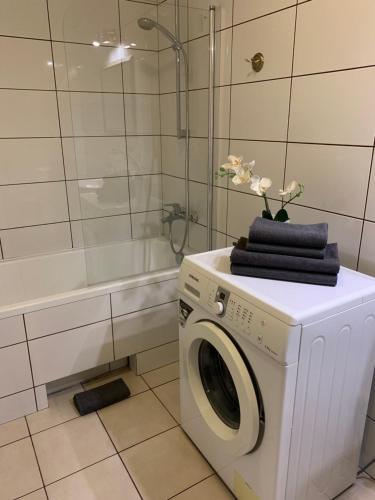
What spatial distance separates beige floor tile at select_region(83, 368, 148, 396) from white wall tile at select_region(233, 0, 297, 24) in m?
1.82

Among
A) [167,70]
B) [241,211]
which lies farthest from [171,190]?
[167,70]

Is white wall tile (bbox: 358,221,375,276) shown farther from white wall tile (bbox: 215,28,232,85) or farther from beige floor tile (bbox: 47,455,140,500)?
beige floor tile (bbox: 47,455,140,500)

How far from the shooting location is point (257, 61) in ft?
5.32

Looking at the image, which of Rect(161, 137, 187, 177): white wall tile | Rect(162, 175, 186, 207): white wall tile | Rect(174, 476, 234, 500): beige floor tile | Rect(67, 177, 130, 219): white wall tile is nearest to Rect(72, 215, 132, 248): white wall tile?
Rect(67, 177, 130, 219): white wall tile

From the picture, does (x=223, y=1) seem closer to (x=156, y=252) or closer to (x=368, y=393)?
(x=156, y=252)

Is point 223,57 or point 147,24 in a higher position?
point 147,24

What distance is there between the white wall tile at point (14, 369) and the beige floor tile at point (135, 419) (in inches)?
15.3

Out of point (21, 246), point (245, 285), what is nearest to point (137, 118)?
point (21, 246)

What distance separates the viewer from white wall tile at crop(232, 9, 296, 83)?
4.82 ft

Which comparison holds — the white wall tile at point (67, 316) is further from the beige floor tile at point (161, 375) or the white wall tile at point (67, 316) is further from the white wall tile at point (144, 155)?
the white wall tile at point (144, 155)

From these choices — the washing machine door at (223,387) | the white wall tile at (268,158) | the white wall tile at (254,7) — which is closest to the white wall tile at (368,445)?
the washing machine door at (223,387)

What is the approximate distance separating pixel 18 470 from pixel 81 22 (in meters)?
2.17

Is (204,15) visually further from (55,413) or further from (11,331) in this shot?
(55,413)

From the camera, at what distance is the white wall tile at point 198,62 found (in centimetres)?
193
